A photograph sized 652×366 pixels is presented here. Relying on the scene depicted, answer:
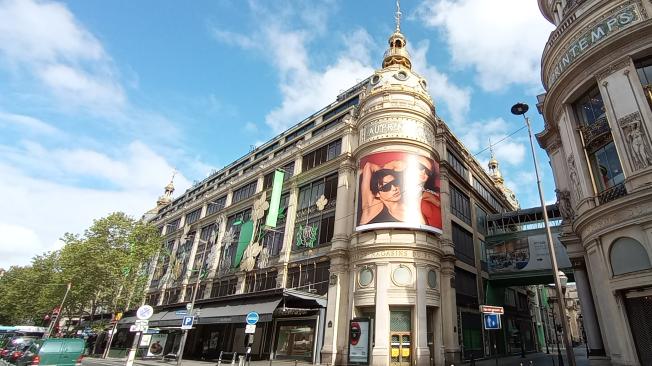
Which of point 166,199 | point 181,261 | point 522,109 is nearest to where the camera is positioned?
point 522,109

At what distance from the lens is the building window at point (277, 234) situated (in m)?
35.8

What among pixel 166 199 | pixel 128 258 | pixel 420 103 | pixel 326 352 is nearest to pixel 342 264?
pixel 326 352

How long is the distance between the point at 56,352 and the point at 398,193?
21.8 meters

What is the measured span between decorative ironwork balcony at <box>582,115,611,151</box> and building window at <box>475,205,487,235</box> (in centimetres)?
2185

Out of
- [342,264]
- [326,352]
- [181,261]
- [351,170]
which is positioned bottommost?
[326,352]

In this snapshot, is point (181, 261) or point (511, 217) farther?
point (181, 261)

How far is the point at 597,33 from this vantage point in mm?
18156

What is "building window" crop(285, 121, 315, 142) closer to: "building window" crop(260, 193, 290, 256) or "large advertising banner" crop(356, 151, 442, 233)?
"building window" crop(260, 193, 290, 256)

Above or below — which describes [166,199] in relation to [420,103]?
above

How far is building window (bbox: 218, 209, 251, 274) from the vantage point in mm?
41500

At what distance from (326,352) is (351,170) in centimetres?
1475

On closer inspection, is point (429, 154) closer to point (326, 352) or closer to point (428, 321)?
point (428, 321)

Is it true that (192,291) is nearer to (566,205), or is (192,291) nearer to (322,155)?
(322,155)

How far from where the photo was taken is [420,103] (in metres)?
32.3
